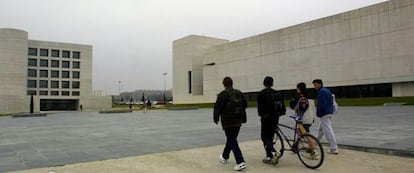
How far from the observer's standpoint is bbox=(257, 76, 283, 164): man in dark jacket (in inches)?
244

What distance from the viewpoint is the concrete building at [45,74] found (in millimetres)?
63594

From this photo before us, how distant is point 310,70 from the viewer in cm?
4759

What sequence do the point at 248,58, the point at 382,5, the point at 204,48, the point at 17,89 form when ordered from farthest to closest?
the point at 204,48
the point at 17,89
the point at 248,58
the point at 382,5

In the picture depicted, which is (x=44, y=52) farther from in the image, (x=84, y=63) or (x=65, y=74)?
(x=84, y=63)

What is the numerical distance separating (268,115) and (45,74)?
78.9 m

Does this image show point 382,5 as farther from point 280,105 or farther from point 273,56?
point 280,105

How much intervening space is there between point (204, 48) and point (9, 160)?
219 feet

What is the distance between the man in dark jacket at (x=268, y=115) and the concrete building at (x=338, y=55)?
122 ft

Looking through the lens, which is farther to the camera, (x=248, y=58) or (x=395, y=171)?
(x=248, y=58)

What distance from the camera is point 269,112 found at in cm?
622

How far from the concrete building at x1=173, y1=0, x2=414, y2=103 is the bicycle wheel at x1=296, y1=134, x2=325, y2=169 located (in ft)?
122

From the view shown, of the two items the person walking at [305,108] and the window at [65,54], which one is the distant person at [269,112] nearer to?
the person walking at [305,108]

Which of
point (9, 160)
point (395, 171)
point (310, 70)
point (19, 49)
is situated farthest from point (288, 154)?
point (19, 49)

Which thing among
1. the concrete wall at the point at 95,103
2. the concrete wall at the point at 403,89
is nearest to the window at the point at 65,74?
the concrete wall at the point at 95,103
